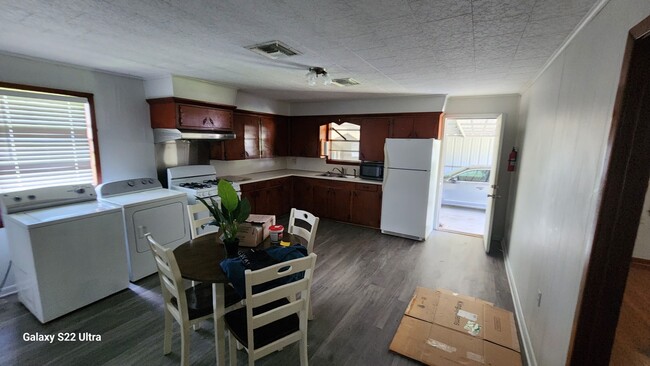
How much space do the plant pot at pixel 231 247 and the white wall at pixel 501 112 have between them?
3945 mm

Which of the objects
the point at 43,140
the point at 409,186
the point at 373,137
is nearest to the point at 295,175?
the point at 373,137

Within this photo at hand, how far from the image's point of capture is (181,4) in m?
1.46

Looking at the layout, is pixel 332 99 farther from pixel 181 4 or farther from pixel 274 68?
pixel 181 4

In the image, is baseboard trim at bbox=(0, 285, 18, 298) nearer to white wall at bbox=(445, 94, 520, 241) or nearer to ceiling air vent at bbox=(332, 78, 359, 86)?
ceiling air vent at bbox=(332, 78, 359, 86)

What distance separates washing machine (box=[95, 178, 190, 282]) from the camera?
287 centimetres

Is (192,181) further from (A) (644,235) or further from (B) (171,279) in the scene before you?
(A) (644,235)

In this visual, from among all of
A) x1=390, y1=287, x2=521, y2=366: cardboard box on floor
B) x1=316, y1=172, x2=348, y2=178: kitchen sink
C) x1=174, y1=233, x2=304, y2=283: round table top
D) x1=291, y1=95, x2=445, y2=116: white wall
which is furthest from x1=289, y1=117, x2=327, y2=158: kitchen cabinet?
x1=390, y1=287, x2=521, y2=366: cardboard box on floor

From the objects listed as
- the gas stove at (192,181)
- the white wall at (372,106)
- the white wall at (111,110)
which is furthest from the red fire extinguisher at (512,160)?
the white wall at (111,110)

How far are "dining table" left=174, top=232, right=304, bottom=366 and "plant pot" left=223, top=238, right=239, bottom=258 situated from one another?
48mm

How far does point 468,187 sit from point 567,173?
5.35 m

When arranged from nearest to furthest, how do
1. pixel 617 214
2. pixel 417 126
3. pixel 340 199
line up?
pixel 617 214 < pixel 417 126 < pixel 340 199

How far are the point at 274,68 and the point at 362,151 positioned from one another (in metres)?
2.68

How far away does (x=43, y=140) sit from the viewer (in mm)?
2764

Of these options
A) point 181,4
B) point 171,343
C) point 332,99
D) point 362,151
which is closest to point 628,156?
point 181,4
